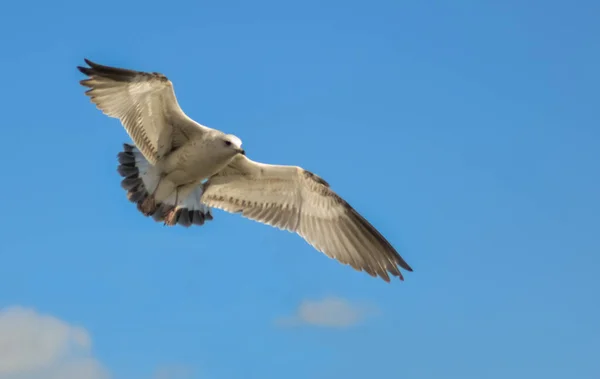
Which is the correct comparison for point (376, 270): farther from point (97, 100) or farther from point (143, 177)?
point (97, 100)

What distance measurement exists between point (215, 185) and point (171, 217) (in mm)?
775

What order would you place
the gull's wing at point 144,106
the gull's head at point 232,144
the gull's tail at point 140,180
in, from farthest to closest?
the gull's tail at point 140,180
the gull's head at point 232,144
the gull's wing at point 144,106

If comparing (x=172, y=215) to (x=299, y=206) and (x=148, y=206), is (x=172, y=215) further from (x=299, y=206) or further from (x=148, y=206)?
(x=299, y=206)

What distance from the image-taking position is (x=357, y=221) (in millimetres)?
13523

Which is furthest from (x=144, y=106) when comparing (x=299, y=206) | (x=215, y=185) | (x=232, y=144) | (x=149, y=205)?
(x=299, y=206)

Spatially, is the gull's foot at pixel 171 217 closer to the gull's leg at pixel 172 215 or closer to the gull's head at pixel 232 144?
the gull's leg at pixel 172 215

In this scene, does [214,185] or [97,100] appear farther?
[214,185]

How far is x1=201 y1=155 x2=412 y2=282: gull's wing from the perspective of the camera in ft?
43.5

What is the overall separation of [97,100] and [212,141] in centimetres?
156

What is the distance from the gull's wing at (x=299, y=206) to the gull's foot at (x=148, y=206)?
2.48ft

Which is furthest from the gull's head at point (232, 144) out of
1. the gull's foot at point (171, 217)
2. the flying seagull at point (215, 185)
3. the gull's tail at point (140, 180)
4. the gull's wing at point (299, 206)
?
the gull's foot at point (171, 217)

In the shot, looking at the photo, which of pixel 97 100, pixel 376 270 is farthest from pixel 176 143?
pixel 376 270

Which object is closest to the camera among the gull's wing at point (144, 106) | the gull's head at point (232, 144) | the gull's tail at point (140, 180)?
the gull's wing at point (144, 106)

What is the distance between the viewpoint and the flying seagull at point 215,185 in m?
12.4
